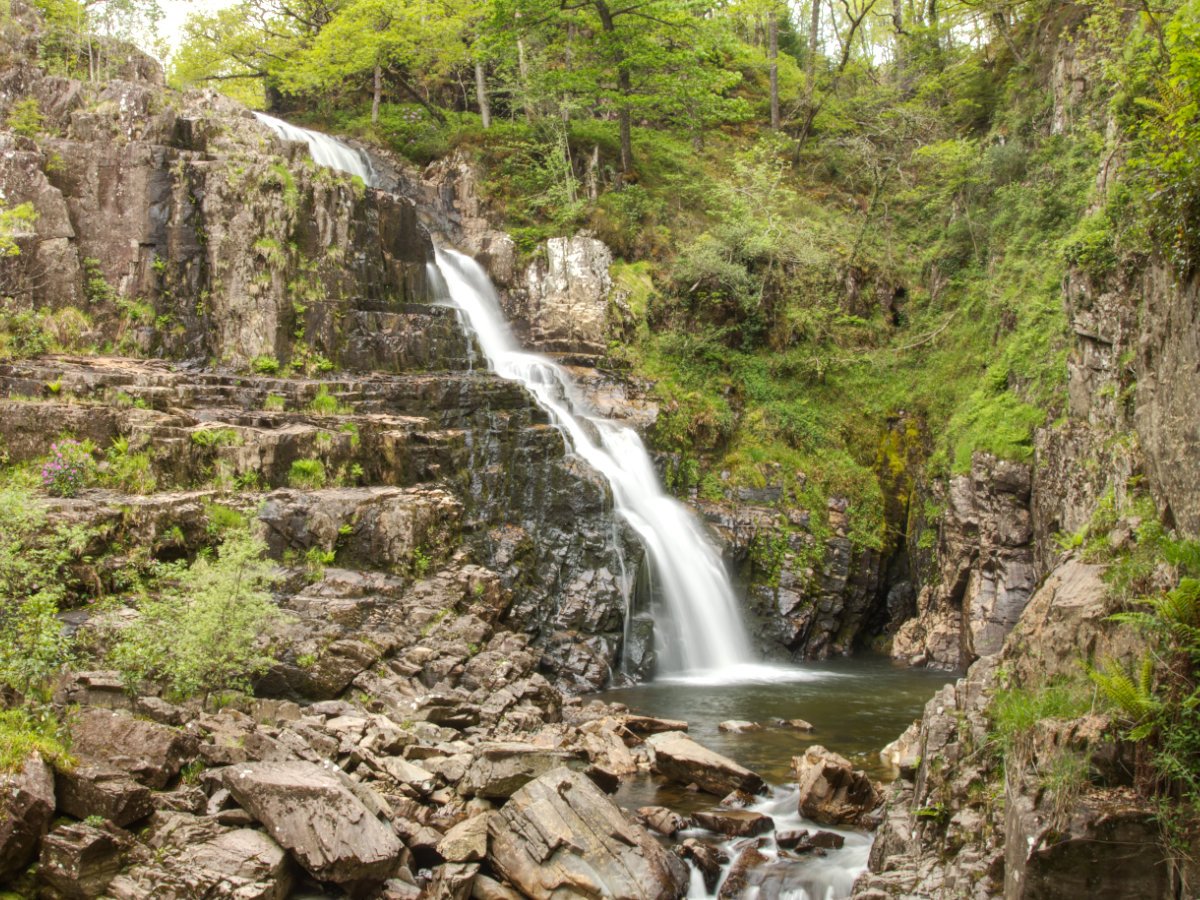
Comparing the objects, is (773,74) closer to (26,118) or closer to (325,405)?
(325,405)

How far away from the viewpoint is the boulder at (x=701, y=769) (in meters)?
11.4

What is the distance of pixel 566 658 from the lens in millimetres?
16906

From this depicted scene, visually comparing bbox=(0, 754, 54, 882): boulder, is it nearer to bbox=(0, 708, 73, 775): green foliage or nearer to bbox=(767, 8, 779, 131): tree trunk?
bbox=(0, 708, 73, 775): green foliage

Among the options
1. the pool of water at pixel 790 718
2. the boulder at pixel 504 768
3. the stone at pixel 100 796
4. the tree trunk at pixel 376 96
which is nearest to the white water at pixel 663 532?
the pool of water at pixel 790 718

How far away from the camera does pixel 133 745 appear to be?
859 cm

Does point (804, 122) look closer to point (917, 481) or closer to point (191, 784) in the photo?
point (917, 481)

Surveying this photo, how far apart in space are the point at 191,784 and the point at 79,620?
4.75 m

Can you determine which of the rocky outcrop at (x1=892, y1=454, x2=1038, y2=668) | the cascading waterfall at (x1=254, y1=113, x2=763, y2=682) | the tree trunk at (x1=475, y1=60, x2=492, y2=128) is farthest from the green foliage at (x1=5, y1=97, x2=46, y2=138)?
the rocky outcrop at (x1=892, y1=454, x2=1038, y2=668)

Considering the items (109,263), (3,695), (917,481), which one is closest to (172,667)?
(3,695)

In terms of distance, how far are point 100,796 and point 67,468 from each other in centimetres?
848

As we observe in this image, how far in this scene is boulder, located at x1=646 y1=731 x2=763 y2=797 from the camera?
11367mm

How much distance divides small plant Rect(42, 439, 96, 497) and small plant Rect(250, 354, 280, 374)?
526 centimetres

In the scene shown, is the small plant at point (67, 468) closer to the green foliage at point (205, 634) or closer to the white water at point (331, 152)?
the green foliage at point (205, 634)

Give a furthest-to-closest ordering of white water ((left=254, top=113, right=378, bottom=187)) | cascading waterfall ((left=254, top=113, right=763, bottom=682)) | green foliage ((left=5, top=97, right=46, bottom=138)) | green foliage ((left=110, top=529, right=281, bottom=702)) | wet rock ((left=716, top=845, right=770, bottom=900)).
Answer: white water ((left=254, top=113, right=378, bottom=187)) → green foliage ((left=5, top=97, right=46, bottom=138)) → cascading waterfall ((left=254, top=113, right=763, bottom=682)) → green foliage ((left=110, top=529, right=281, bottom=702)) → wet rock ((left=716, top=845, right=770, bottom=900))
